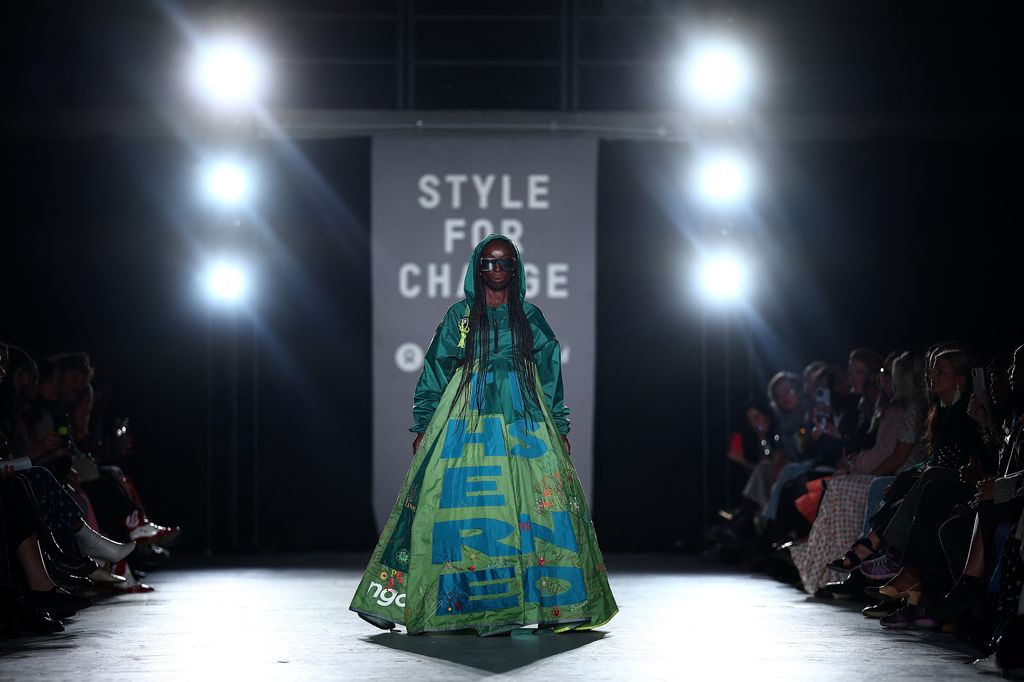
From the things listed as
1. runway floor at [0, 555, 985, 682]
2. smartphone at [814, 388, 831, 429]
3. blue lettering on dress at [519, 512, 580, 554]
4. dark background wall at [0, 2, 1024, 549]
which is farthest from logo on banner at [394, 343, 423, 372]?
blue lettering on dress at [519, 512, 580, 554]

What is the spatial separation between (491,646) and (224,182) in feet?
17.0

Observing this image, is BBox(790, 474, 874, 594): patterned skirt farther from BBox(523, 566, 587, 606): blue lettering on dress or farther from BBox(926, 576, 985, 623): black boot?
BBox(523, 566, 587, 606): blue lettering on dress

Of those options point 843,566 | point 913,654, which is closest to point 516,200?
point 843,566

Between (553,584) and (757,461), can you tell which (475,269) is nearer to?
(553,584)

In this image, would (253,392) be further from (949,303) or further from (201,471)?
(949,303)

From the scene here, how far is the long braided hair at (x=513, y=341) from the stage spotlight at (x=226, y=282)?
171 inches

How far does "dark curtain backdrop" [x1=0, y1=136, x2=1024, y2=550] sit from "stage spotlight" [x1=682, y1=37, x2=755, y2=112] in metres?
0.39

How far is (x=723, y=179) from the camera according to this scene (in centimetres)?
911

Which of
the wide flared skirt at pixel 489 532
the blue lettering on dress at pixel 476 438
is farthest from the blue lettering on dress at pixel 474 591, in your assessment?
the blue lettering on dress at pixel 476 438

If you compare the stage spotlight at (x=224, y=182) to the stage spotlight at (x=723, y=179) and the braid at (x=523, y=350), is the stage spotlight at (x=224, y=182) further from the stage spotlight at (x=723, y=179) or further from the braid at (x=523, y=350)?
the braid at (x=523, y=350)

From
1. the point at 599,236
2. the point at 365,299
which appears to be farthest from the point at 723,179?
the point at 365,299

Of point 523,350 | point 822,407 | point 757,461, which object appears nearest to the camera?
point 523,350

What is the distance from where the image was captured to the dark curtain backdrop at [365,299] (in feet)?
29.7

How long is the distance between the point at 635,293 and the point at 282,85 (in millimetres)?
2353
